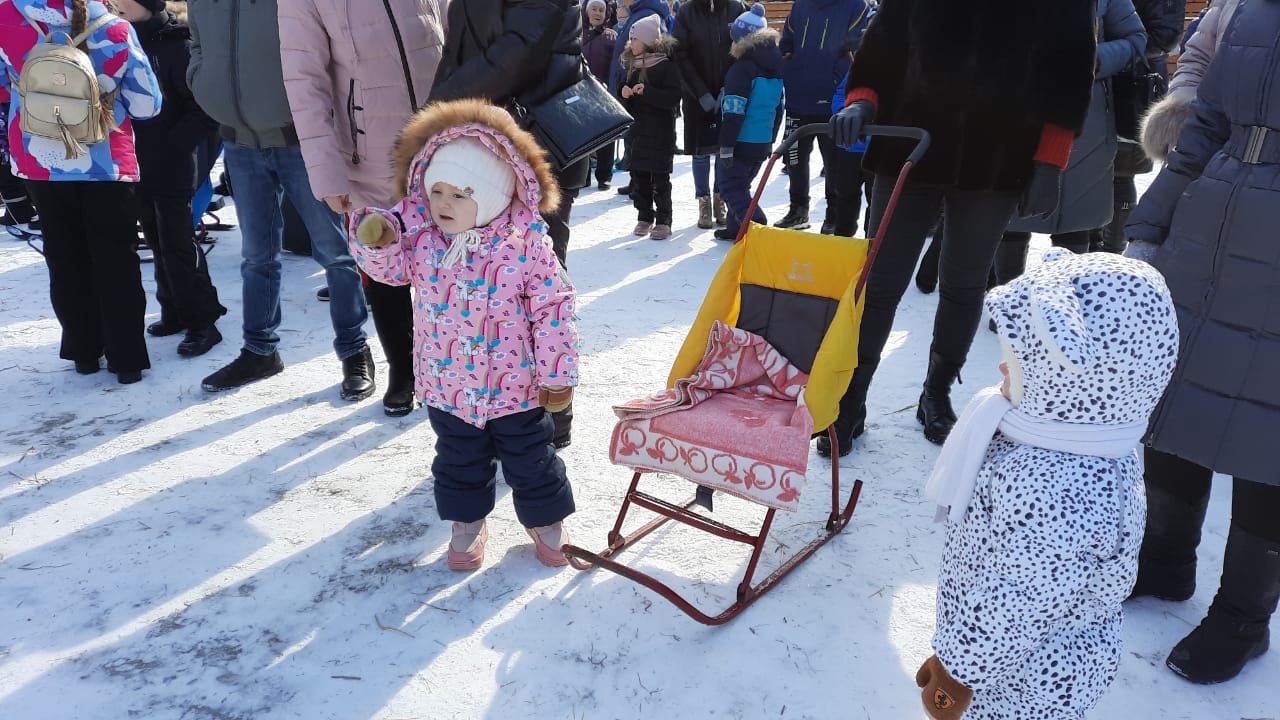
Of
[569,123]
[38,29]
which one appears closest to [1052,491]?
[569,123]

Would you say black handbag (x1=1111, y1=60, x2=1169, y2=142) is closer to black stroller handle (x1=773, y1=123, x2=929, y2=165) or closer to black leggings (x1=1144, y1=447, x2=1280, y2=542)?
black stroller handle (x1=773, y1=123, x2=929, y2=165)

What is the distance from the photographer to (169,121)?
14.1ft

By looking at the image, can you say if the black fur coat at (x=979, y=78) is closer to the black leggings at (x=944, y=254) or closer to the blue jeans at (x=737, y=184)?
the black leggings at (x=944, y=254)

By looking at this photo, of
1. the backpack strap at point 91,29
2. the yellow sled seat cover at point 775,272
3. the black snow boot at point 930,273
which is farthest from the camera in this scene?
the black snow boot at point 930,273

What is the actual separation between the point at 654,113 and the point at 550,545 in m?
4.43

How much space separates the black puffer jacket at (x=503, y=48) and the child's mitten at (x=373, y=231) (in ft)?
2.60

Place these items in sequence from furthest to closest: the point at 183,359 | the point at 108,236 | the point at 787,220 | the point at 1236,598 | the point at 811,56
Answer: the point at 787,220 < the point at 811,56 < the point at 183,359 < the point at 108,236 < the point at 1236,598

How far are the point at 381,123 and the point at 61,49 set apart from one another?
1452 millimetres

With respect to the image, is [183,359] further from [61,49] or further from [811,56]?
[811,56]

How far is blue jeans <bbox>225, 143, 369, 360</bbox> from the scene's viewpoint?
151 inches

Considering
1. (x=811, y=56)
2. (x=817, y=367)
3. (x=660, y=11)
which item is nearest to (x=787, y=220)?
(x=811, y=56)

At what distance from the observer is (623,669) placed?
2344 millimetres

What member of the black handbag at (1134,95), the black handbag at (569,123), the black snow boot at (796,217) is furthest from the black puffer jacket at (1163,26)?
the black snow boot at (796,217)

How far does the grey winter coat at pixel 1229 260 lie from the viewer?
6.86 ft
